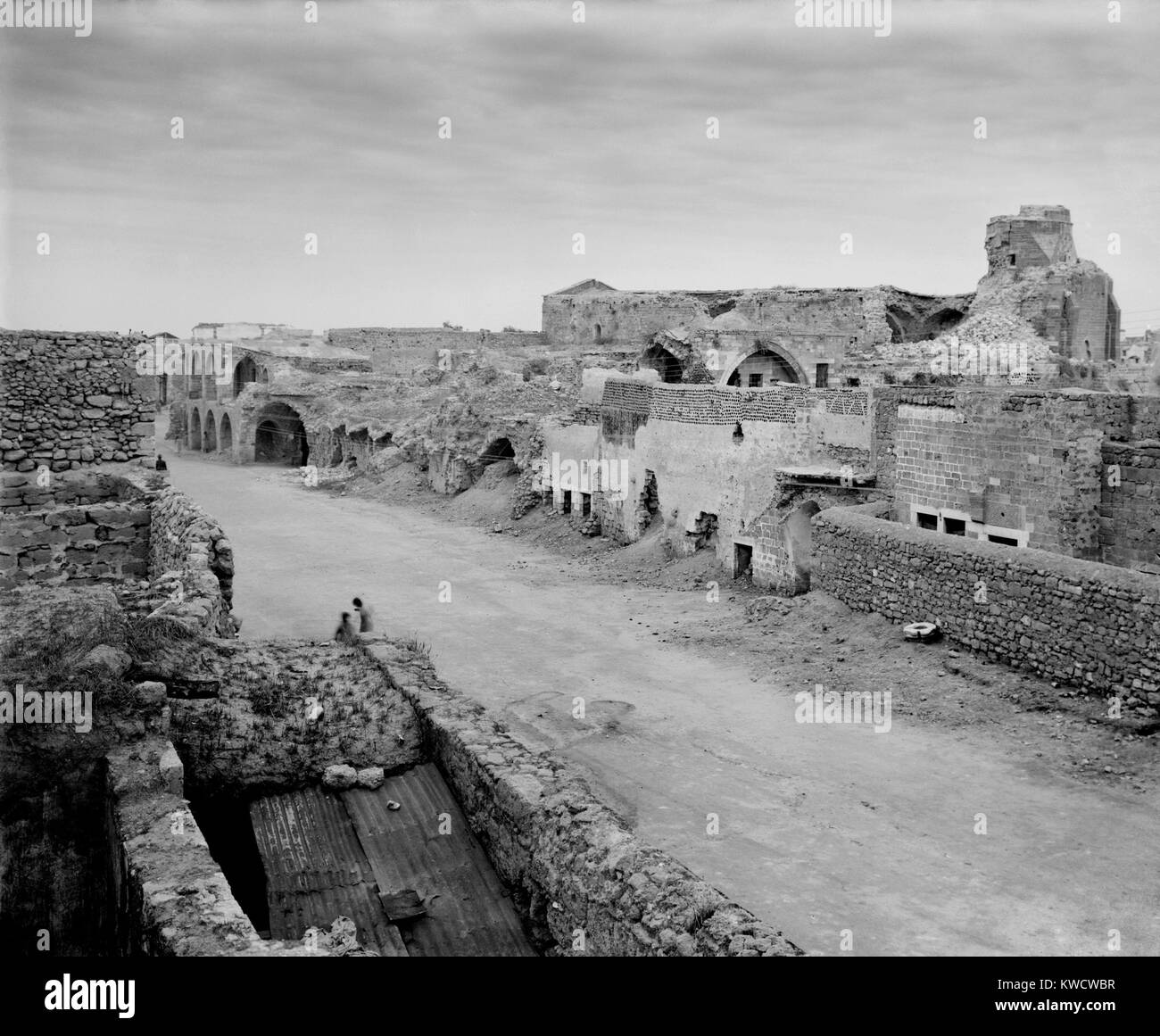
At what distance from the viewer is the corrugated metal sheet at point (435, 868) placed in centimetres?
504

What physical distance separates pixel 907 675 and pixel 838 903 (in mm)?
5156

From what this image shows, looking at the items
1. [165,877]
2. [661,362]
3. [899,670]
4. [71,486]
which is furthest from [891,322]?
[165,877]

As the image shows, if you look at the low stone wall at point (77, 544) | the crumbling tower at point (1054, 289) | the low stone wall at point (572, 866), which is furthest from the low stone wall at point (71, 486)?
the crumbling tower at point (1054, 289)

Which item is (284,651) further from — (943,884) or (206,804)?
(943,884)

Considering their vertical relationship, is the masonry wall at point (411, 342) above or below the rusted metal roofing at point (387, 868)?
above

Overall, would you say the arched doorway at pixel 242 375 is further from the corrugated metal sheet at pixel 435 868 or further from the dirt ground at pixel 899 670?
the corrugated metal sheet at pixel 435 868

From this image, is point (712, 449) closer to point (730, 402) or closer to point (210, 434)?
point (730, 402)

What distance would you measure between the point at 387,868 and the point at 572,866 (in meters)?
1.15

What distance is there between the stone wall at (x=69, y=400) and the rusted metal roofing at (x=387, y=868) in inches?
247

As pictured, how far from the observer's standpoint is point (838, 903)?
7352 mm
